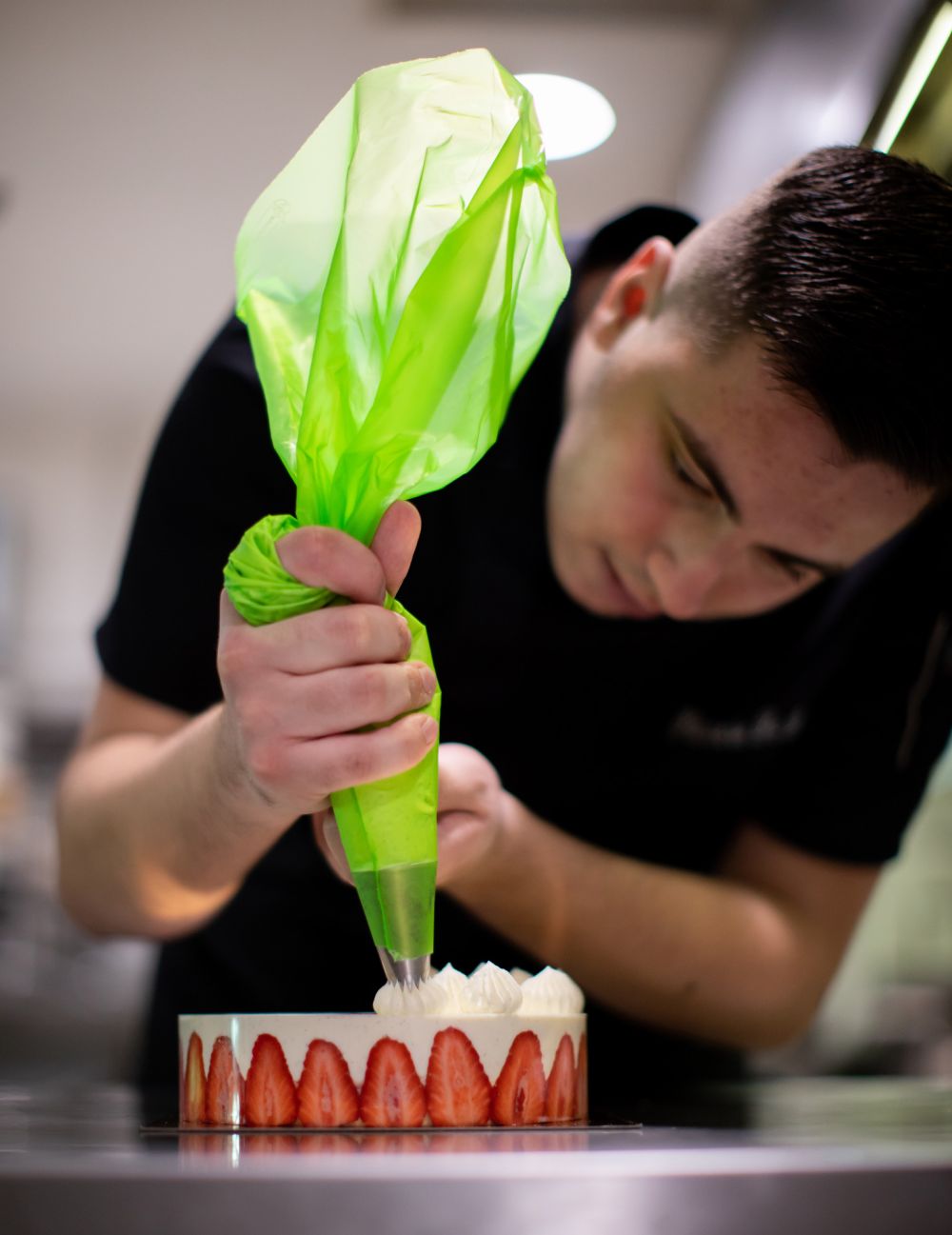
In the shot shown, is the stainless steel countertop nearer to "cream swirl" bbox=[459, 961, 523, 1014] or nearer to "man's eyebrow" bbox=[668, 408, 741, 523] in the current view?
"cream swirl" bbox=[459, 961, 523, 1014]

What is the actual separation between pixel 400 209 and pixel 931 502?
458mm

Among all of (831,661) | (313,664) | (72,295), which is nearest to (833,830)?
(831,661)

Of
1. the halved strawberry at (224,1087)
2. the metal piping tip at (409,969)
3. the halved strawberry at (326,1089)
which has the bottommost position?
the halved strawberry at (224,1087)

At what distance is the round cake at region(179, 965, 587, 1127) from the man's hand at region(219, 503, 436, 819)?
12 cm

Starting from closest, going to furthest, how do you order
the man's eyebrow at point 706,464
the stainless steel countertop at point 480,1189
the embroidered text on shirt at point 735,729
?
the stainless steel countertop at point 480,1189 < the man's eyebrow at point 706,464 < the embroidered text on shirt at point 735,729

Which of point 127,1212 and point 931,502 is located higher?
point 931,502

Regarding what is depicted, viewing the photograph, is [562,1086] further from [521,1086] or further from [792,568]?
[792,568]

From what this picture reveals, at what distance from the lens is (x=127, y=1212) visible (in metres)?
0.38

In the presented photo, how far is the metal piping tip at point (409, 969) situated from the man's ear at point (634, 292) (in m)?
0.47

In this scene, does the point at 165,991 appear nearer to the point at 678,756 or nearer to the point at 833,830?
the point at 678,756

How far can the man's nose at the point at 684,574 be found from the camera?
0.82m

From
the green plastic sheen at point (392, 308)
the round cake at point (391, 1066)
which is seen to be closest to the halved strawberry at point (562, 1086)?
the round cake at point (391, 1066)

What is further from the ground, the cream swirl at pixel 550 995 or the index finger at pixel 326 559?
the index finger at pixel 326 559

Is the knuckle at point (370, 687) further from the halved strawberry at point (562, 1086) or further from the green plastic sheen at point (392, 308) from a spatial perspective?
the halved strawberry at point (562, 1086)
